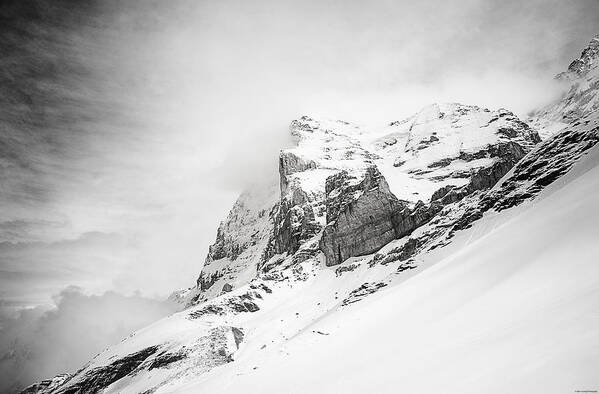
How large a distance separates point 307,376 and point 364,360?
3625 mm

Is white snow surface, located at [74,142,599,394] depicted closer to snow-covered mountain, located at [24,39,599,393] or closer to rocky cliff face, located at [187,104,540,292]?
snow-covered mountain, located at [24,39,599,393]

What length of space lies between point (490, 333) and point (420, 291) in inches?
767

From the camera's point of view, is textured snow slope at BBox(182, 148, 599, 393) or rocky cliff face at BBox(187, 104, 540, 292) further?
rocky cliff face at BBox(187, 104, 540, 292)

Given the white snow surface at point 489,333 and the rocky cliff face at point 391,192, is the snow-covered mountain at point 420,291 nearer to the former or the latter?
the white snow surface at point 489,333

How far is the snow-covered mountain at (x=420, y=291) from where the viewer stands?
10.2 meters

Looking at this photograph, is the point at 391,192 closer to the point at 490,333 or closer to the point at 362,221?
the point at 362,221

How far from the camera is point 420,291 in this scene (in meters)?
30.8

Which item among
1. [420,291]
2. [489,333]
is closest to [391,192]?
[420,291]

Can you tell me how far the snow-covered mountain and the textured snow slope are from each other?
0.30ft

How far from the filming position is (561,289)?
12.9 metres

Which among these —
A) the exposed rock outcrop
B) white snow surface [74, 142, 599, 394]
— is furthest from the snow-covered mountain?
the exposed rock outcrop

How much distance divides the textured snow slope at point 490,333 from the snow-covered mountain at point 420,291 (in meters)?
0.09

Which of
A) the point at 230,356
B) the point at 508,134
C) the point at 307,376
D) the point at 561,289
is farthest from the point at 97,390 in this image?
the point at 508,134

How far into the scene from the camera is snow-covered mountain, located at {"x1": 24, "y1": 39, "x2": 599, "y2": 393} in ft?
33.6
